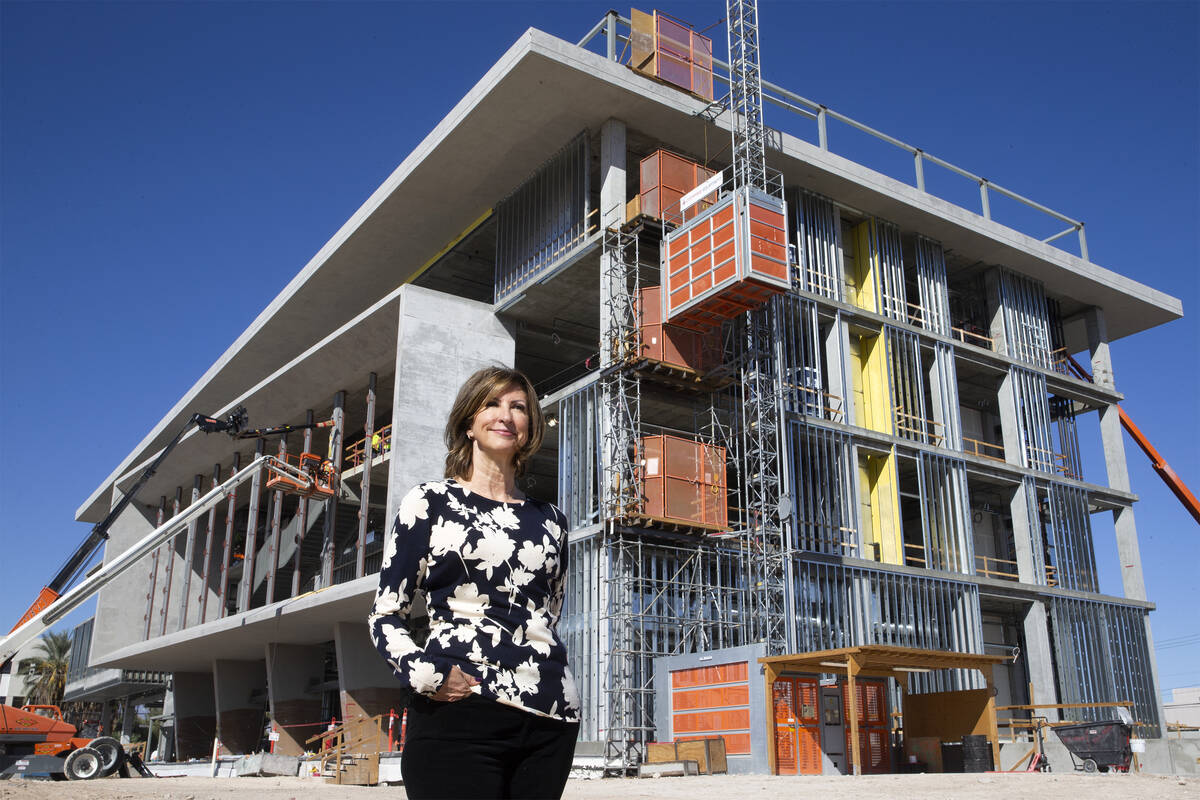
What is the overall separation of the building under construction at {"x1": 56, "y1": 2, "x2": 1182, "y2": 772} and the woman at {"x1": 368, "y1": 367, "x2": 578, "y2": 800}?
59.7ft

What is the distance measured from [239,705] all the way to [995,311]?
108ft

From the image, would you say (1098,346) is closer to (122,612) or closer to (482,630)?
(482,630)

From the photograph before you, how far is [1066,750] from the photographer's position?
2233cm

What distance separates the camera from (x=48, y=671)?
3046 inches

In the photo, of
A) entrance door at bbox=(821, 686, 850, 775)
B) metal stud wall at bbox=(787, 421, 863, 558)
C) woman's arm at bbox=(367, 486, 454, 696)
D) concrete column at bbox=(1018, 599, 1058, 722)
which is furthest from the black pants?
concrete column at bbox=(1018, 599, 1058, 722)

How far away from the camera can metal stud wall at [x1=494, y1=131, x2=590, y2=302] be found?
29.6m

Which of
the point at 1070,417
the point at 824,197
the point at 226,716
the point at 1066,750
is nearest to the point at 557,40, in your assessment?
the point at 824,197

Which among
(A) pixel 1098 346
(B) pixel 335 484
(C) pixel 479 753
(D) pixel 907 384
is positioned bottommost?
(C) pixel 479 753

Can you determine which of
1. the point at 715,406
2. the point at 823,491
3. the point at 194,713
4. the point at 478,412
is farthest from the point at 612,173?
the point at 194,713

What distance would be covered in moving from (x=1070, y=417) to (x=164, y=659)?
37248 mm

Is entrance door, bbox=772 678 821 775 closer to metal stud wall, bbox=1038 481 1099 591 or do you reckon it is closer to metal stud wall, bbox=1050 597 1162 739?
metal stud wall, bbox=1050 597 1162 739

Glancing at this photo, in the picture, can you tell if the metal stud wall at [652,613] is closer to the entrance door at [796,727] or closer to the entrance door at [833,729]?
the entrance door at [796,727]

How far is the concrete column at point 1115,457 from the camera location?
3659cm

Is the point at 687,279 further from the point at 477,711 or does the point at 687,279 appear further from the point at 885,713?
the point at 477,711
